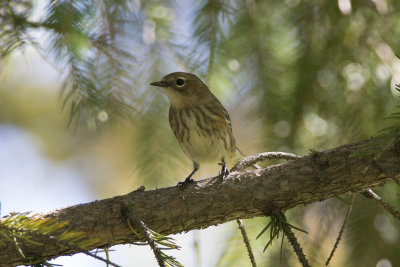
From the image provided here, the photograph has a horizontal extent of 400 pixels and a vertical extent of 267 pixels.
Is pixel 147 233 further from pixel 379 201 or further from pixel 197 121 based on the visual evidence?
pixel 197 121

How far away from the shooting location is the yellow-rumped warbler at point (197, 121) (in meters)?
4.86

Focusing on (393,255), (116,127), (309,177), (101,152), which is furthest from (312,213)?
(101,152)

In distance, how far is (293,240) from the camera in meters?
2.47

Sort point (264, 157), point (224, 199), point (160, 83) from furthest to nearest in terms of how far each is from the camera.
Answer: point (160, 83)
point (264, 157)
point (224, 199)

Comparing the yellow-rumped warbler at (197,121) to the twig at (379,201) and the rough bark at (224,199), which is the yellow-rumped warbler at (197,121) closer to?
the rough bark at (224,199)

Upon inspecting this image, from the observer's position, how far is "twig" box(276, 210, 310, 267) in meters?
2.33

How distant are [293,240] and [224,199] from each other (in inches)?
28.0

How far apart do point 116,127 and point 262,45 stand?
150cm

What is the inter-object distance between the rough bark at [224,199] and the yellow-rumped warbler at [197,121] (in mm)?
1656

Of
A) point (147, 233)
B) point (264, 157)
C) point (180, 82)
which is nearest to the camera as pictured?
point (147, 233)

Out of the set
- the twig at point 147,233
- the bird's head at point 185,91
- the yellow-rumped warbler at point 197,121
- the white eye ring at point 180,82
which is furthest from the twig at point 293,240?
the white eye ring at point 180,82

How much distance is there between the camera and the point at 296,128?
13.1 feet

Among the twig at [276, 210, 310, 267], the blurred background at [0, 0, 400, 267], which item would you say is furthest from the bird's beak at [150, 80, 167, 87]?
the twig at [276, 210, 310, 267]

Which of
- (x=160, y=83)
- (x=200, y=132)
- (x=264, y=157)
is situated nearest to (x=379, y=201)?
(x=264, y=157)
